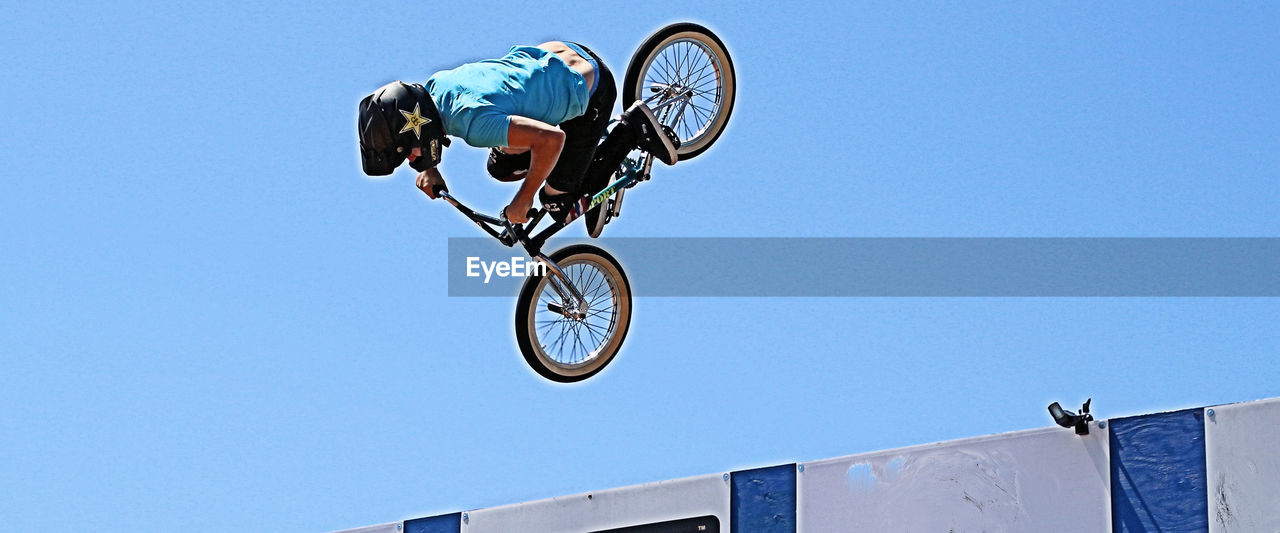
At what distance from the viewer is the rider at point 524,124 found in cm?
1116

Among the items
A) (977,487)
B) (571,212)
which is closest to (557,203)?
(571,212)

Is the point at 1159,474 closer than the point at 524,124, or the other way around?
the point at 1159,474

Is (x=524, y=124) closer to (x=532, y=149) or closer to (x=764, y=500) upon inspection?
(x=532, y=149)

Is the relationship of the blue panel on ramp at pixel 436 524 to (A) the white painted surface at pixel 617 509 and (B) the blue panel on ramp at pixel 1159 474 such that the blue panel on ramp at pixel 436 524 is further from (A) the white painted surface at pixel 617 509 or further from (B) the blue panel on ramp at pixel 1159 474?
(B) the blue panel on ramp at pixel 1159 474

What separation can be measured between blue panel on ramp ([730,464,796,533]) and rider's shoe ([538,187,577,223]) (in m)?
2.11

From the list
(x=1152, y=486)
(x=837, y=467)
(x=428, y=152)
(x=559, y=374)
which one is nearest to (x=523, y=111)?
(x=428, y=152)

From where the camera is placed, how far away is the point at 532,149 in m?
11.4

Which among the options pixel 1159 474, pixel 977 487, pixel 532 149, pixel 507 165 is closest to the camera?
pixel 1159 474

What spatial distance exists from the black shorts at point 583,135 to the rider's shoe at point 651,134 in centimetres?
26

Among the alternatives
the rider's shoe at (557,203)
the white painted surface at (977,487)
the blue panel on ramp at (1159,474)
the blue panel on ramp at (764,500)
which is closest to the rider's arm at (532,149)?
the rider's shoe at (557,203)

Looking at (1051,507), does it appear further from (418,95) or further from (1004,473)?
(418,95)

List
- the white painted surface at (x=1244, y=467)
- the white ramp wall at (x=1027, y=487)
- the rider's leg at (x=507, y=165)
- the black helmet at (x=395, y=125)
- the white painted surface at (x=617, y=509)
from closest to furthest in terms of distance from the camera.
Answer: the white painted surface at (x=1244, y=467) → the white ramp wall at (x=1027, y=487) → the black helmet at (x=395, y=125) → the white painted surface at (x=617, y=509) → the rider's leg at (x=507, y=165)

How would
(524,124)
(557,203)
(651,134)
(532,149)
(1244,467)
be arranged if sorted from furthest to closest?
(651,134) < (557,203) < (532,149) < (524,124) < (1244,467)

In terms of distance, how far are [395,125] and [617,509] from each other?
3173 mm
